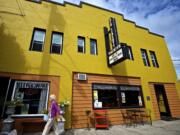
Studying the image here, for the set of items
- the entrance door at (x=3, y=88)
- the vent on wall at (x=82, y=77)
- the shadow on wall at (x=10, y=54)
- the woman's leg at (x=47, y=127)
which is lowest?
the woman's leg at (x=47, y=127)

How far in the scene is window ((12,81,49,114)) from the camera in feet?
20.4

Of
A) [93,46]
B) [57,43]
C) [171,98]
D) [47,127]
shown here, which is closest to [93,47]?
[93,46]

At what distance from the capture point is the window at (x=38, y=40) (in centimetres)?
745

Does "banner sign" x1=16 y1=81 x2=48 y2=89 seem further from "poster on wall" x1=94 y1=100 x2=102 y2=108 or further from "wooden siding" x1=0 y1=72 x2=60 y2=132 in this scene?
"poster on wall" x1=94 y1=100 x2=102 y2=108

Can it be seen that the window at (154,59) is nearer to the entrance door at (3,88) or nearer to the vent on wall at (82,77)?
the vent on wall at (82,77)

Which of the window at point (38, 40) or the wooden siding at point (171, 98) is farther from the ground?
the window at point (38, 40)

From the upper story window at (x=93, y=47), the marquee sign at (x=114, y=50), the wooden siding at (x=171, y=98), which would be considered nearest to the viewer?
the marquee sign at (x=114, y=50)

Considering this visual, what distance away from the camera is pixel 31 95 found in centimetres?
656

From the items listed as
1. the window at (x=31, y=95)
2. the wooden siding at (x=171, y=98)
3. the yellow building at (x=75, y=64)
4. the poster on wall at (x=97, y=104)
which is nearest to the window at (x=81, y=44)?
the yellow building at (x=75, y=64)

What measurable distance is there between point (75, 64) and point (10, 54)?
365cm

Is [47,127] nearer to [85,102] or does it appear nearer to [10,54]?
[85,102]

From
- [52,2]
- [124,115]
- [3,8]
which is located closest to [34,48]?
[3,8]

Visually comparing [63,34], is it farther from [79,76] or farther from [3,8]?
[3,8]

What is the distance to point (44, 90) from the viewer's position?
6770 mm
